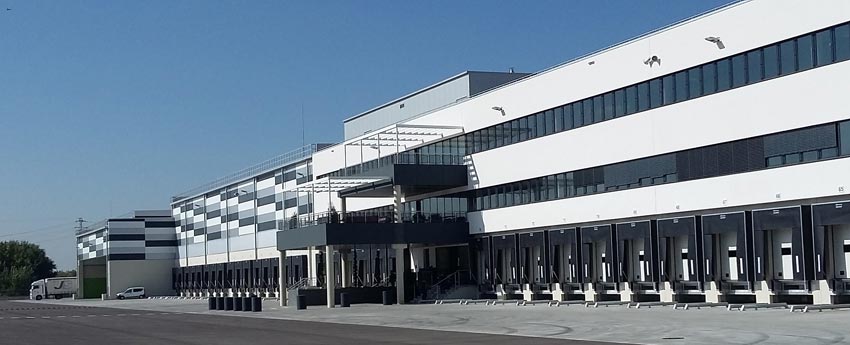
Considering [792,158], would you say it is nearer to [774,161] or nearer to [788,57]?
[774,161]

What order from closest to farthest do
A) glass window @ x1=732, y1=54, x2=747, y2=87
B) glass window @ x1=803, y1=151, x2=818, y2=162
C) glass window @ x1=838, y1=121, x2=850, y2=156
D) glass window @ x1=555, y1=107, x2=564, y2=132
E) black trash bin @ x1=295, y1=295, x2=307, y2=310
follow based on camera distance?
glass window @ x1=838, y1=121, x2=850, y2=156 < glass window @ x1=803, y1=151, x2=818, y2=162 < glass window @ x1=732, y1=54, x2=747, y2=87 < glass window @ x1=555, y1=107, x2=564, y2=132 < black trash bin @ x1=295, y1=295, x2=307, y2=310

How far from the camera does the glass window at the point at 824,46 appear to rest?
4219 cm

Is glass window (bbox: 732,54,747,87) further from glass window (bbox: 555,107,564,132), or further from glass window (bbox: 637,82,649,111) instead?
glass window (bbox: 555,107,564,132)

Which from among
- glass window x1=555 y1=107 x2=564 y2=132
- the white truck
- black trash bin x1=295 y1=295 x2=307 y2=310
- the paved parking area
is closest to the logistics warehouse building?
glass window x1=555 y1=107 x2=564 y2=132

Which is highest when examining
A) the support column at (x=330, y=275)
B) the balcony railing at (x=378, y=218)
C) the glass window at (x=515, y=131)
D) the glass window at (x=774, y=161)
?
the glass window at (x=515, y=131)

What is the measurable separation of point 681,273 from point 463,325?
15.3m

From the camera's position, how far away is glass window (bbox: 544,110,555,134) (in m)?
60.4

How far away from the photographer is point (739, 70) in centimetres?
4697

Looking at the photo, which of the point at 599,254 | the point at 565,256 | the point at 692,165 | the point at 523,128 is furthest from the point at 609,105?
the point at 565,256

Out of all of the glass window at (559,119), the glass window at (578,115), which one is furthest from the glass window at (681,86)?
the glass window at (559,119)

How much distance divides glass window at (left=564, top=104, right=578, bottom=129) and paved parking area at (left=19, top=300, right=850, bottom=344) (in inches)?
423

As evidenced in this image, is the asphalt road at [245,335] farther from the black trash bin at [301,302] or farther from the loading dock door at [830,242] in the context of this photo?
the loading dock door at [830,242]

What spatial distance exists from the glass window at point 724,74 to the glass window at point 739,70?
24 centimetres

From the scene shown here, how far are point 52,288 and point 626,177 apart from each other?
113 metres
